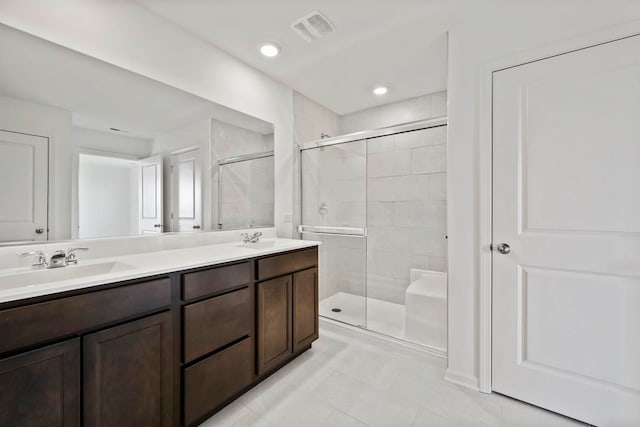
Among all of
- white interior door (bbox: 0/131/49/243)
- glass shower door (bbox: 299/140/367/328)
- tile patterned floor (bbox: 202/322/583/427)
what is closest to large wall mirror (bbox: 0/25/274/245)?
white interior door (bbox: 0/131/49/243)

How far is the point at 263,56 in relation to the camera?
222cm

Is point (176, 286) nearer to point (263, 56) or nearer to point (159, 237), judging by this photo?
point (159, 237)

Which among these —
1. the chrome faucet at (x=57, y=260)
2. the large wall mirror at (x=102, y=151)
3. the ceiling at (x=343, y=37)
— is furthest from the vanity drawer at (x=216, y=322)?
the ceiling at (x=343, y=37)

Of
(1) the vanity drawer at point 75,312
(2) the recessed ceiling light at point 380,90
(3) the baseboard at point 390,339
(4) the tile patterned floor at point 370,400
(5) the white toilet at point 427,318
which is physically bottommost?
(4) the tile patterned floor at point 370,400

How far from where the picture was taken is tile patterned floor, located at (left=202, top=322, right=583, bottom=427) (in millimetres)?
1477

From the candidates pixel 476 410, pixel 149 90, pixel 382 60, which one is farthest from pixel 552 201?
pixel 149 90

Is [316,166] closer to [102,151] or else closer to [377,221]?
[377,221]

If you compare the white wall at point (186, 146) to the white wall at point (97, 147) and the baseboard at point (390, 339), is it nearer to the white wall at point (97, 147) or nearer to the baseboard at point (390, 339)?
the white wall at point (97, 147)

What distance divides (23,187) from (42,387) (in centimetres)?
95

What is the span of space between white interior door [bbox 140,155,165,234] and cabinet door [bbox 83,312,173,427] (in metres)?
0.77

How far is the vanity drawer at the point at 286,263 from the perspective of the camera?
1.74 metres

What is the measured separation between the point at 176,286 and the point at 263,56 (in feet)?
6.31

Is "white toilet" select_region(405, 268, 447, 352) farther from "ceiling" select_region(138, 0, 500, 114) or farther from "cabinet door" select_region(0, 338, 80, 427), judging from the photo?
"cabinet door" select_region(0, 338, 80, 427)

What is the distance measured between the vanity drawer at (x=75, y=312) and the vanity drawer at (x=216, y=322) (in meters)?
0.19
